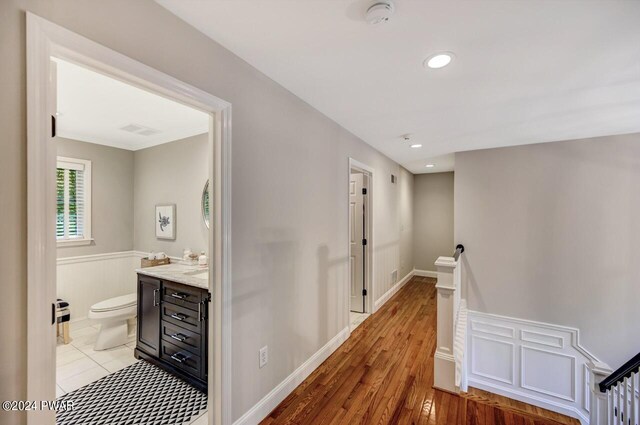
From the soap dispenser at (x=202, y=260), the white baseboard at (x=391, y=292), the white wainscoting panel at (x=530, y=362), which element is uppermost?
the soap dispenser at (x=202, y=260)

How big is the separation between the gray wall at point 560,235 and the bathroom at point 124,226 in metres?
3.56

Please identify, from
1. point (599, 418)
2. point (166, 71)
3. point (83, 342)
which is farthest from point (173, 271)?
point (599, 418)

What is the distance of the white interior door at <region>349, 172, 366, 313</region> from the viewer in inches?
151

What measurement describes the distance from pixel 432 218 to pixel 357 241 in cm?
308

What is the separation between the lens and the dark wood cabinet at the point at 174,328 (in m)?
2.09

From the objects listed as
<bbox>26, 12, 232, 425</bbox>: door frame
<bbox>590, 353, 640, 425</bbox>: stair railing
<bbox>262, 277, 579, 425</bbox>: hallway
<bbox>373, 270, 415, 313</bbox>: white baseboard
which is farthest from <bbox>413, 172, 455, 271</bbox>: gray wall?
<bbox>26, 12, 232, 425</bbox>: door frame

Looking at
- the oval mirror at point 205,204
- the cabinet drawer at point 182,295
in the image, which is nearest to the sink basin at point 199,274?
the cabinet drawer at point 182,295

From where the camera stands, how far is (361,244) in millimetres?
3848

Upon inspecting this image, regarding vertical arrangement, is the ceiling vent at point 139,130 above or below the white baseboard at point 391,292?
above

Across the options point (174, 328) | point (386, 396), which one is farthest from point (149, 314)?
point (386, 396)

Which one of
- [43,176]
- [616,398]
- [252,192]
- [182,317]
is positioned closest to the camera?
[43,176]

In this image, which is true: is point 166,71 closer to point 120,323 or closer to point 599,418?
point 120,323

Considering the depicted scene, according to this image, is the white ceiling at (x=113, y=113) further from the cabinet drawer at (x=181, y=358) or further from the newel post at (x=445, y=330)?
the newel post at (x=445, y=330)

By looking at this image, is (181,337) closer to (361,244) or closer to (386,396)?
(386,396)
